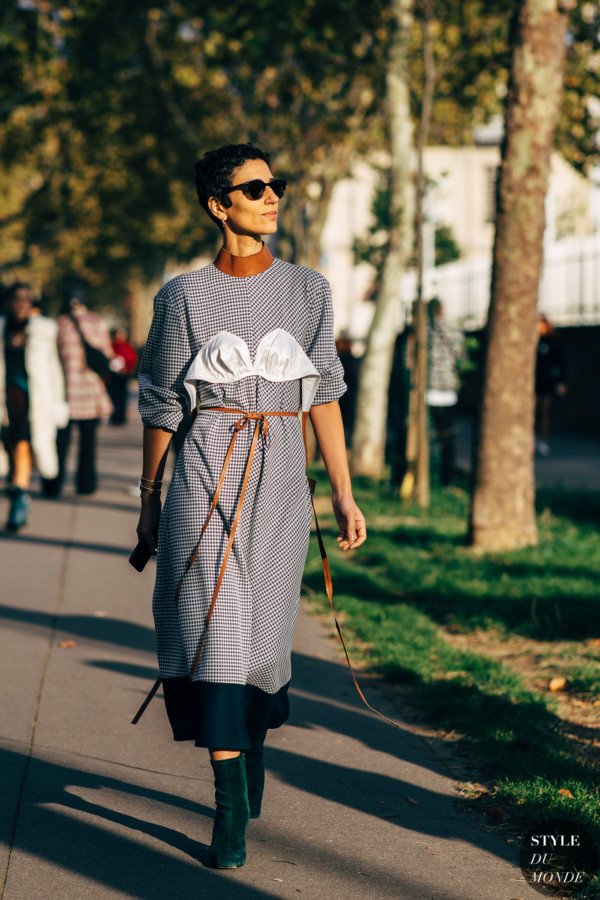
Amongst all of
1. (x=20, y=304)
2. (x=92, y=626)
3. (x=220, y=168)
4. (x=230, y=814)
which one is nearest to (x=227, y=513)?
(x=230, y=814)

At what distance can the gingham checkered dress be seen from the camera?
4.04m

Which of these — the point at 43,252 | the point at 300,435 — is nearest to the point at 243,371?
the point at 300,435

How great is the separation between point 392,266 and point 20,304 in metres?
4.73

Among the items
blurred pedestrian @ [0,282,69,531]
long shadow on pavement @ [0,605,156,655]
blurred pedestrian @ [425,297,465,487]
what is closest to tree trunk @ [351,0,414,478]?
blurred pedestrian @ [425,297,465,487]

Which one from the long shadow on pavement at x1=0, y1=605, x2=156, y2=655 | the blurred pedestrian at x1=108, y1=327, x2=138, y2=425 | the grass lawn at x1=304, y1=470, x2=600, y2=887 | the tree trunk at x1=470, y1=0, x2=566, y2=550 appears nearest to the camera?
the grass lawn at x1=304, y1=470, x2=600, y2=887

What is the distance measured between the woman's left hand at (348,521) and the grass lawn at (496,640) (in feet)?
3.34

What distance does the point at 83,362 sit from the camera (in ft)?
45.1

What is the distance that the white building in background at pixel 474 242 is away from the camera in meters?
24.3

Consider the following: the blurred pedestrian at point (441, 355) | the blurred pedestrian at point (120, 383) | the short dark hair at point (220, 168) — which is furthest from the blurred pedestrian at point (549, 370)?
the short dark hair at point (220, 168)

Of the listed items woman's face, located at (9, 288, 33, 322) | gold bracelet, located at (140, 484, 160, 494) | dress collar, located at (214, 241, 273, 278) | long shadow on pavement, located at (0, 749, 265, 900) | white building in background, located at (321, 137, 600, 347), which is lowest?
long shadow on pavement, located at (0, 749, 265, 900)

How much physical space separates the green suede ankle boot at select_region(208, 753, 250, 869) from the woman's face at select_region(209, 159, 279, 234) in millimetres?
1432

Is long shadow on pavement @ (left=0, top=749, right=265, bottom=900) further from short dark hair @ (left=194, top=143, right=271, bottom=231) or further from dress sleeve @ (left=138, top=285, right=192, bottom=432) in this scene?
short dark hair @ (left=194, top=143, right=271, bottom=231)
